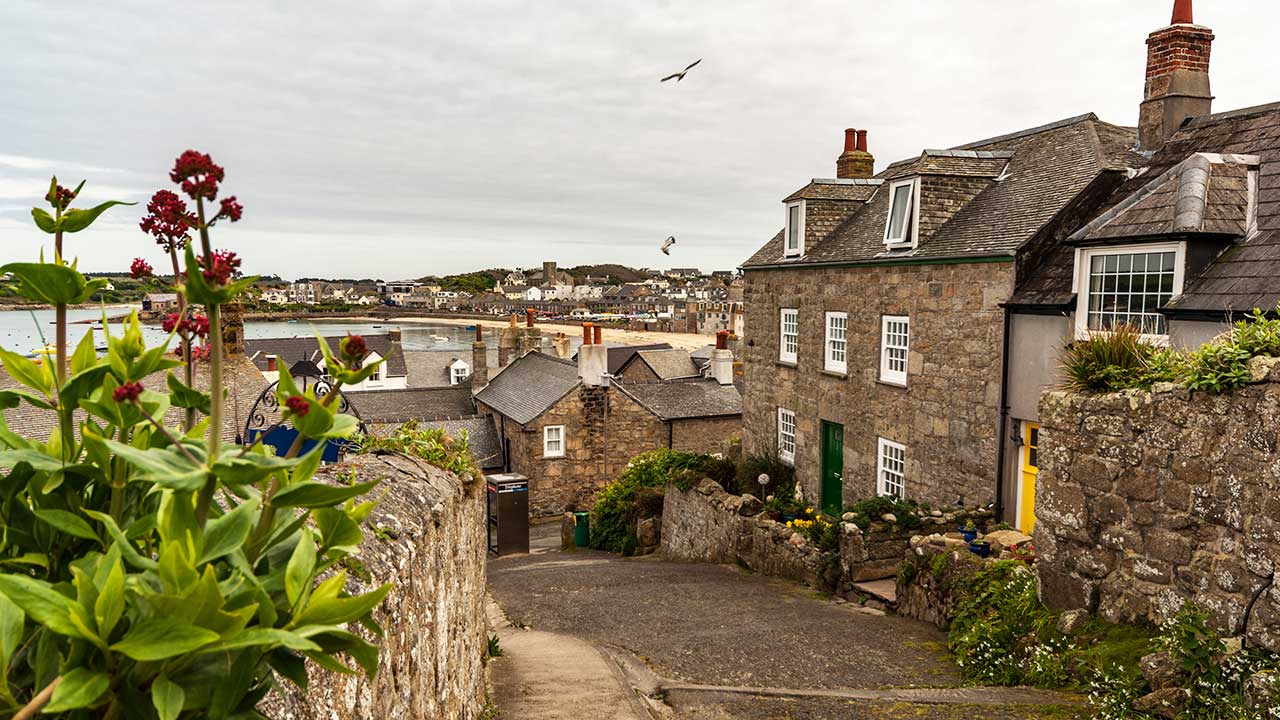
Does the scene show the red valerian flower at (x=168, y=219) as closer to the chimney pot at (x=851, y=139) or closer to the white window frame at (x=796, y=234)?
the white window frame at (x=796, y=234)

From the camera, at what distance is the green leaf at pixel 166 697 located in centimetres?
146

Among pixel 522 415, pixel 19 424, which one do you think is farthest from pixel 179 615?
pixel 522 415

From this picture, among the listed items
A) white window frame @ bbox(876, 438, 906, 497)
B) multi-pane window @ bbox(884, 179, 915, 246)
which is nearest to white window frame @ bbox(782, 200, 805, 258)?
multi-pane window @ bbox(884, 179, 915, 246)

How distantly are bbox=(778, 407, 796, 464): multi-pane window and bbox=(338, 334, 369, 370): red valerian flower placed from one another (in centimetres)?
1795

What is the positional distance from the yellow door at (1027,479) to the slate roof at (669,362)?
101 feet

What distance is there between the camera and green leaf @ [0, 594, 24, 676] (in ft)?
4.64

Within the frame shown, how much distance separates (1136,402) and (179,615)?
25.2 ft

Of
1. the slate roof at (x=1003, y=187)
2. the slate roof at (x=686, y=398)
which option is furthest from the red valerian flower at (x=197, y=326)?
the slate roof at (x=686, y=398)

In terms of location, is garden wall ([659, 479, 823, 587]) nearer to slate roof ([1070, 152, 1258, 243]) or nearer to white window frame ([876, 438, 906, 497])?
white window frame ([876, 438, 906, 497])

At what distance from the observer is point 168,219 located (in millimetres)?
2098

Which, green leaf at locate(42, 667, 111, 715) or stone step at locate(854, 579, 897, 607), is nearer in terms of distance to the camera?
green leaf at locate(42, 667, 111, 715)

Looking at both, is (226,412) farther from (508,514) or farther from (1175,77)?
(1175,77)

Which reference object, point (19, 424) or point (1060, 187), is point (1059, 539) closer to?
point (1060, 187)


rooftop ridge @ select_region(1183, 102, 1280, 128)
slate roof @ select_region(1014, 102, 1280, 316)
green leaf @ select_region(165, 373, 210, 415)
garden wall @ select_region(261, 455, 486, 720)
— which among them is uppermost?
rooftop ridge @ select_region(1183, 102, 1280, 128)
